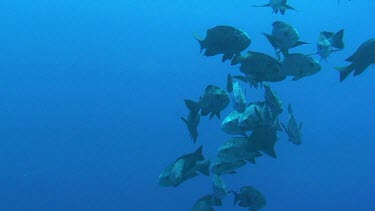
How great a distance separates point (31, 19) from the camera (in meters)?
27.2

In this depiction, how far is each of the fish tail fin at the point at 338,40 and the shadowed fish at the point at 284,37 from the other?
55cm

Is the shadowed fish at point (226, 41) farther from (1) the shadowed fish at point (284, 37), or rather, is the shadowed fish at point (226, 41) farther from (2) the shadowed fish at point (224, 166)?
(2) the shadowed fish at point (224, 166)

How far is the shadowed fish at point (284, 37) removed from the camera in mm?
4480

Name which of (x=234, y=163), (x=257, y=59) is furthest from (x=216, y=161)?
(x=257, y=59)

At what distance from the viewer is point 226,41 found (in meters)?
4.32

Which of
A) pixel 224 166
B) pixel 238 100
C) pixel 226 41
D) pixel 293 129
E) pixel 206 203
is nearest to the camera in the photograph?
pixel 226 41

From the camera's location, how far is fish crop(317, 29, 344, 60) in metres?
4.80

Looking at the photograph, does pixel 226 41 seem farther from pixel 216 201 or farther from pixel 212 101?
pixel 216 201

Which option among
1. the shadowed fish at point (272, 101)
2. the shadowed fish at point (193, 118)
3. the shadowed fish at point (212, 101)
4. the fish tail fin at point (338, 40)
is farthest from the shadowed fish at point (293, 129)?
the shadowed fish at point (193, 118)

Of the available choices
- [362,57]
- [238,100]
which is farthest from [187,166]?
[362,57]

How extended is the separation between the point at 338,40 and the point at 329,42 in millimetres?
101

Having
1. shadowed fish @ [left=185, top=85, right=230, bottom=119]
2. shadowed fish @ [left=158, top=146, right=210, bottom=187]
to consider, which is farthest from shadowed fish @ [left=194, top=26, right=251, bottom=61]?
shadowed fish @ [left=158, top=146, right=210, bottom=187]

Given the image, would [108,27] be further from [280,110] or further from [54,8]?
[280,110]

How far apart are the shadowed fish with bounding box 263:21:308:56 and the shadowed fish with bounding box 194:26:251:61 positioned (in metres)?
0.33
